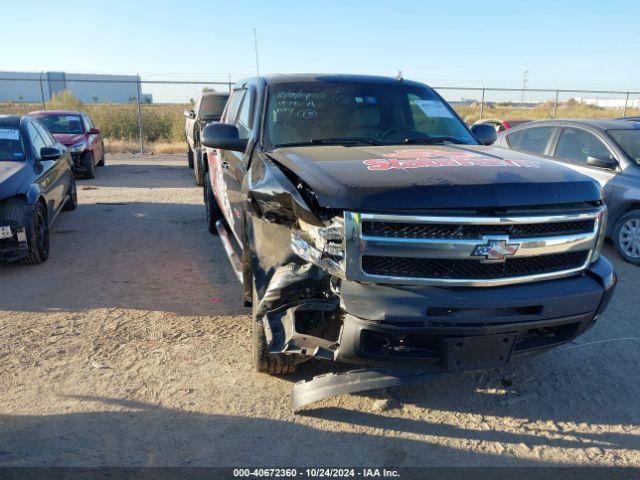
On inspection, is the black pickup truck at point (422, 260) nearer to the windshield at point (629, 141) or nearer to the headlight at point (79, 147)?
the windshield at point (629, 141)

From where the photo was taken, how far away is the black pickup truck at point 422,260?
2.65 metres

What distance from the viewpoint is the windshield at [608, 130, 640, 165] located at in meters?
6.61

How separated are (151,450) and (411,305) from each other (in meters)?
1.59

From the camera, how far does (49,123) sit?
40.8 ft

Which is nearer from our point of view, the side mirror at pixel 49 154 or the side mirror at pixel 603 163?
the side mirror at pixel 49 154

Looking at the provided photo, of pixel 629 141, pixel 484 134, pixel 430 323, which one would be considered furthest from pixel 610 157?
pixel 430 323

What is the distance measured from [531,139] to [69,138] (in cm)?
977

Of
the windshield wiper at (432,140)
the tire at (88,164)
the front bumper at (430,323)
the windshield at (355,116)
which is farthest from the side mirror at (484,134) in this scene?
the tire at (88,164)

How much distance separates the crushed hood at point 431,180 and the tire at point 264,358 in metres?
0.92

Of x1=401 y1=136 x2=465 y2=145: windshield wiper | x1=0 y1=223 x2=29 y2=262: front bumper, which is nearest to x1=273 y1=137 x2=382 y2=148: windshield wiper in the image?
x1=401 y1=136 x2=465 y2=145: windshield wiper

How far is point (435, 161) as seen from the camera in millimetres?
3240

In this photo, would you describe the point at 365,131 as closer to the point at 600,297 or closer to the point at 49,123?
the point at 600,297

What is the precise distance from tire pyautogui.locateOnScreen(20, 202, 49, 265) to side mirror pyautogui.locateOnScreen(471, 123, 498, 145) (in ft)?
15.1

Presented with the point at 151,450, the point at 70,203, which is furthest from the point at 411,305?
the point at 70,203
